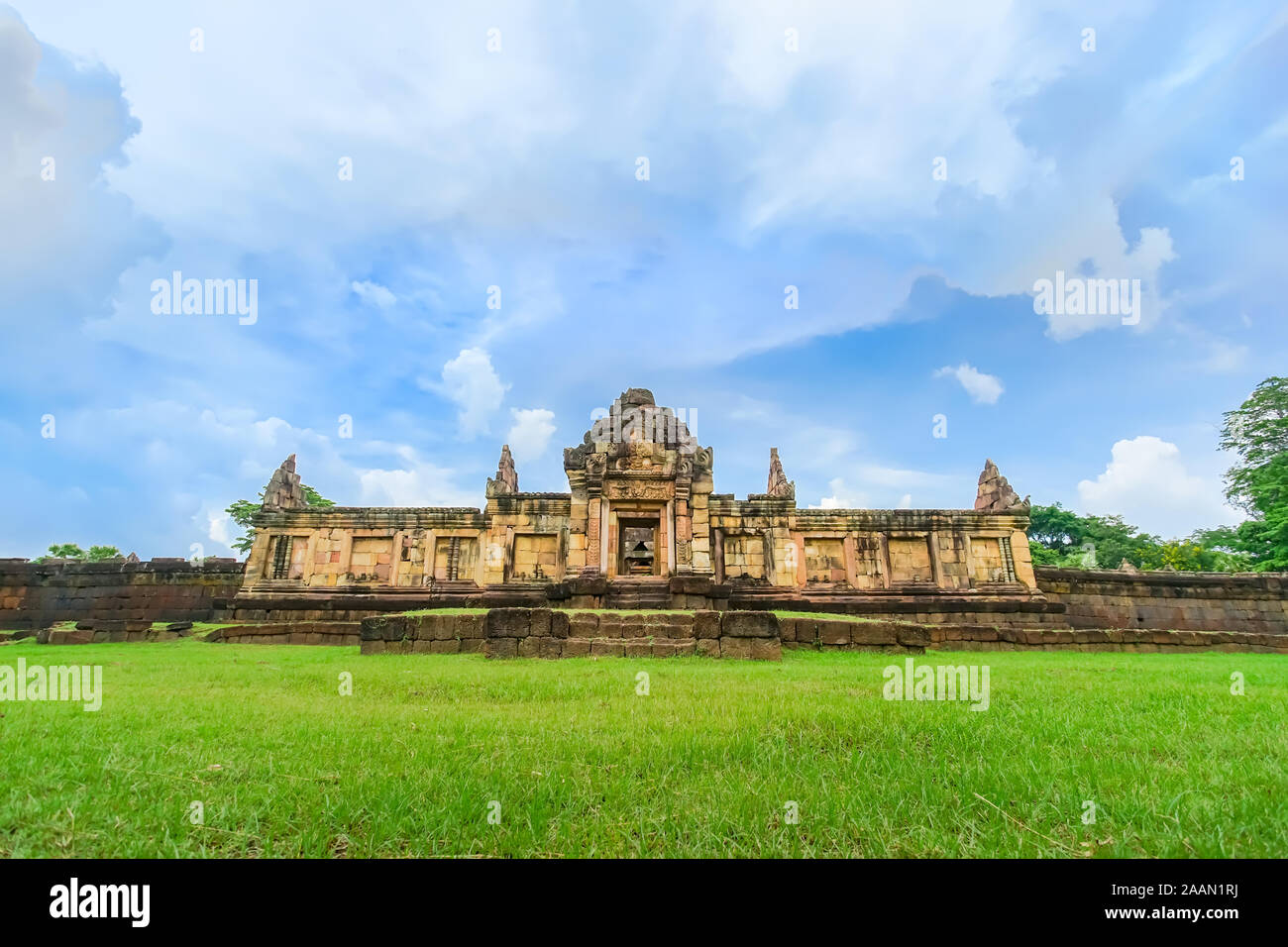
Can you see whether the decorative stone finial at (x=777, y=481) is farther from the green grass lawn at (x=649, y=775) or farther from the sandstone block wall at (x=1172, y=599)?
the green grass lawn at (x=649, y=775)

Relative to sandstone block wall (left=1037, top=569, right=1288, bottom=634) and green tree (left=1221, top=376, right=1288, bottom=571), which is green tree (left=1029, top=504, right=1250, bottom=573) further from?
sandstone block wall (left=1037, top=569, right=1288, bottom=634)

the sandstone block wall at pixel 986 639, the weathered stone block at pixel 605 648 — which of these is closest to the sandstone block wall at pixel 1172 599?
the sandstone block wall at pixel 986 639

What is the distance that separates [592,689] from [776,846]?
410 cm

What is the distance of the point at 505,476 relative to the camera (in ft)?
65.6

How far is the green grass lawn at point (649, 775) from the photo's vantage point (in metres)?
2.35

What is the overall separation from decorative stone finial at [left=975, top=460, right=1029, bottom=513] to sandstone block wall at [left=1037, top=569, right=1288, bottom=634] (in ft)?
7.90

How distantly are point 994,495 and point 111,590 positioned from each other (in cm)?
2915

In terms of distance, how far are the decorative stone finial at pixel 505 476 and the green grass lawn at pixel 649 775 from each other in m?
13.4

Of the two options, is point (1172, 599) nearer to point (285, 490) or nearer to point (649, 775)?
point (649, 775)

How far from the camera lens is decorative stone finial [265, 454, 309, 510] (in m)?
18.8

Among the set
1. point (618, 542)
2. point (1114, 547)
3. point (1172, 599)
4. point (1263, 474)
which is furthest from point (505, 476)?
point (1114, 547)
